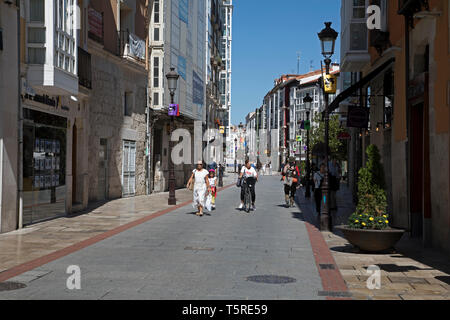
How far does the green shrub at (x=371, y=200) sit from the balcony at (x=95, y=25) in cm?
1396

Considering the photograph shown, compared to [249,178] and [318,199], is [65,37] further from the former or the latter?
[318,199]

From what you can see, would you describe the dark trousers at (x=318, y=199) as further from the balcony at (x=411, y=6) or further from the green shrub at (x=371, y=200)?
the green shrub at (x=371, y=200)

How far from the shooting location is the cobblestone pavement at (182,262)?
24.7ft

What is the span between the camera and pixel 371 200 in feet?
37.5

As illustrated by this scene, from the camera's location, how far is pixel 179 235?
13977 millimetres

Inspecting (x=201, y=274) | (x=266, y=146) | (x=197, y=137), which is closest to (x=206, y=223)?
(x=201, y=274)

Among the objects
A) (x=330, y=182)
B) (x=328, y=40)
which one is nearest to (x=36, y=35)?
(x=328, y=40)

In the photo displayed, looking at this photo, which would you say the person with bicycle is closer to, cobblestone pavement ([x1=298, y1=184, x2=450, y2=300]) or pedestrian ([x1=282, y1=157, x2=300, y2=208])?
pedestrian ([x1=282, y1=157, x2=300, y2=208])

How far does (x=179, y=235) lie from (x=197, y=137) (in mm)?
31965

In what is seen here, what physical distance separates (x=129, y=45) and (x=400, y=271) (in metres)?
20.7

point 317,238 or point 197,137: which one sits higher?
point 197,137

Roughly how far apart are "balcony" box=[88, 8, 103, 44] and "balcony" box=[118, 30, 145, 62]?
110 inches

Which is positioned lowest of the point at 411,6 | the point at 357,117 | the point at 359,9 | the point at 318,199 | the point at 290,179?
the point at 318,199
